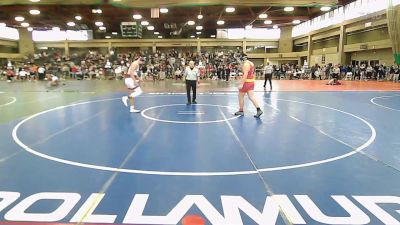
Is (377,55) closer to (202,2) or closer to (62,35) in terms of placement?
(202,2)

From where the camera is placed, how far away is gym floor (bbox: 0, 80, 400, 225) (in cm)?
348

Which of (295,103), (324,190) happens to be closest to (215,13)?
(295,103)

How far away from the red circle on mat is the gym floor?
0.02 m

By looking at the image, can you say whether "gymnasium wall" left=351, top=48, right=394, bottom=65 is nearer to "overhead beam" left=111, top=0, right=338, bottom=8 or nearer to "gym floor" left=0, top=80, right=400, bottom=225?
"overhead beam" left=111, top=0, right=338, bottom=8

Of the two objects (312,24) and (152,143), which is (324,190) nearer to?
(152,143)

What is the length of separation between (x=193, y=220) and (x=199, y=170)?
156cm

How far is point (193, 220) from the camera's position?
3.30 m

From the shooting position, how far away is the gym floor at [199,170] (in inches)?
137

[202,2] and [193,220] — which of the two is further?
[202,2]

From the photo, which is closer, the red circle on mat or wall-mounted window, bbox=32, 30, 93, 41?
the red circle on mat

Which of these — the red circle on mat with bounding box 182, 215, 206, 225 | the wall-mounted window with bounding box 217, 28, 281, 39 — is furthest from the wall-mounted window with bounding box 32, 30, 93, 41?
the red circle on mat with bounding box 182, 215, 206, 225

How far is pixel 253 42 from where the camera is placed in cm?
4856

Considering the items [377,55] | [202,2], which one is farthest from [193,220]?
[377,55]

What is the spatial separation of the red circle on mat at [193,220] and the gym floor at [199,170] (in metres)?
0.02
